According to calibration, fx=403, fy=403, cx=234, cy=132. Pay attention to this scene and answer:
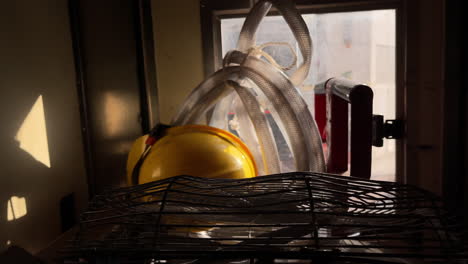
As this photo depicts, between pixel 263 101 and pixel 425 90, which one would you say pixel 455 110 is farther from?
pixel 263 101

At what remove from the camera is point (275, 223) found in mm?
818

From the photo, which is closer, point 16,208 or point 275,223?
point 275,223

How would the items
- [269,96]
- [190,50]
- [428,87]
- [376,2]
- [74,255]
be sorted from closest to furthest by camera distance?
[74,255] → [269,96] → [428,87] → [376,2] → [190,50]

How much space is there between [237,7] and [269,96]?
627 millimetres

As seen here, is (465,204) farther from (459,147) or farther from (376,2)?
(376,2)

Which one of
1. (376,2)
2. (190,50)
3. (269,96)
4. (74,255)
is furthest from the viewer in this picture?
(190,50)

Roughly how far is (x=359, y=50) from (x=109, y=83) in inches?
51.6

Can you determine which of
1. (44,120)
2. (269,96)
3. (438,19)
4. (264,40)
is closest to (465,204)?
(438,19)

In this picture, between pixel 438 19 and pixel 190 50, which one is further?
pixel 190 50

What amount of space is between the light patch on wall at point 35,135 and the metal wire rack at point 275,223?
0.93m

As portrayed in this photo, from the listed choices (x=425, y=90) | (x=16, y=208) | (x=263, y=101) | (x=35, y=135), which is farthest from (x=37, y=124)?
(x=425, y=90)

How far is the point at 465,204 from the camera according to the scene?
173 centimetres

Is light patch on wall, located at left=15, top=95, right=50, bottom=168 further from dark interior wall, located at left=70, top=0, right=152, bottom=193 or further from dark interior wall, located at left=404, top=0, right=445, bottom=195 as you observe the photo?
dark interior wall, located at left=404, top=0, right=445, bottom=195

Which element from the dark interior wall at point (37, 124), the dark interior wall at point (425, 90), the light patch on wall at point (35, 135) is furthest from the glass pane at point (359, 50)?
the light patch on wall at point (35, 135)
